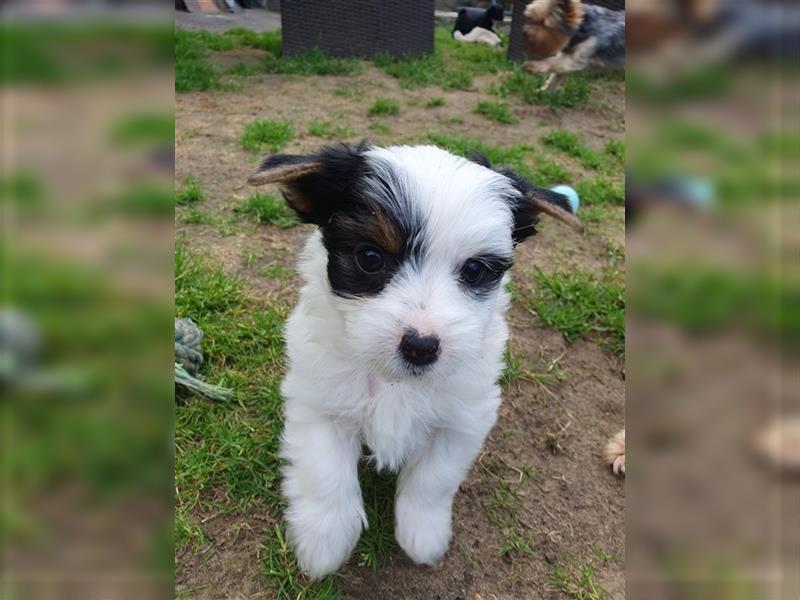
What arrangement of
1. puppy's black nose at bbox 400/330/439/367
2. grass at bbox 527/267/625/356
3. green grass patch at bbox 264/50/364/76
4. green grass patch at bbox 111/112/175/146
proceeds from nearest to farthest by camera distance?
green grass patch at bbox 111/112/175/146 < puppy's black nose at bbox 400/330/439/367 < grass at bbox 527/267/625/356 < green grass patch at bbox 264/50/364/76

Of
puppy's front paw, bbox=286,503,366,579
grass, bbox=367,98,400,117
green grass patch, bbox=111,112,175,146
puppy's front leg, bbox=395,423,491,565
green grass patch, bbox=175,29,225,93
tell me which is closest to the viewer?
green grass patch, bbox=111,112,175,146

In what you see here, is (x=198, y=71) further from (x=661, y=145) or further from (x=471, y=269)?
(x=661, y=145)

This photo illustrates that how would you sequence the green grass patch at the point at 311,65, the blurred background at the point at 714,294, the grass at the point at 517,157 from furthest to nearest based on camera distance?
the green grass patch at the point at 311,65 < the grass at the point at 517,157 < the blurred background at the point at 714,294

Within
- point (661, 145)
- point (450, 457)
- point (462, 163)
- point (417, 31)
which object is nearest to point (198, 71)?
point (417, 31)

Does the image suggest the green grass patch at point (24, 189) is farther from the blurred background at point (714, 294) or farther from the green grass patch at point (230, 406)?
the green grass patch at point (230, 406)

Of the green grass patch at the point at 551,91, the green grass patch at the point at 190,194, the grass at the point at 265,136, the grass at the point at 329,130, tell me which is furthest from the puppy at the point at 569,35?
the green grass patch at the point at 190,194

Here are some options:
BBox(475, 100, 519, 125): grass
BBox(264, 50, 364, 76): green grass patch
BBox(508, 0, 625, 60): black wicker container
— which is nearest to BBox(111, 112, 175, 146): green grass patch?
BBox(475, 100, 519, 125): grass

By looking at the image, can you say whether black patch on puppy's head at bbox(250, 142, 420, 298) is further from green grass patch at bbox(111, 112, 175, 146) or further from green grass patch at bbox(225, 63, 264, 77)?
green grass patch at bbox(225, 63, 264, 77)
